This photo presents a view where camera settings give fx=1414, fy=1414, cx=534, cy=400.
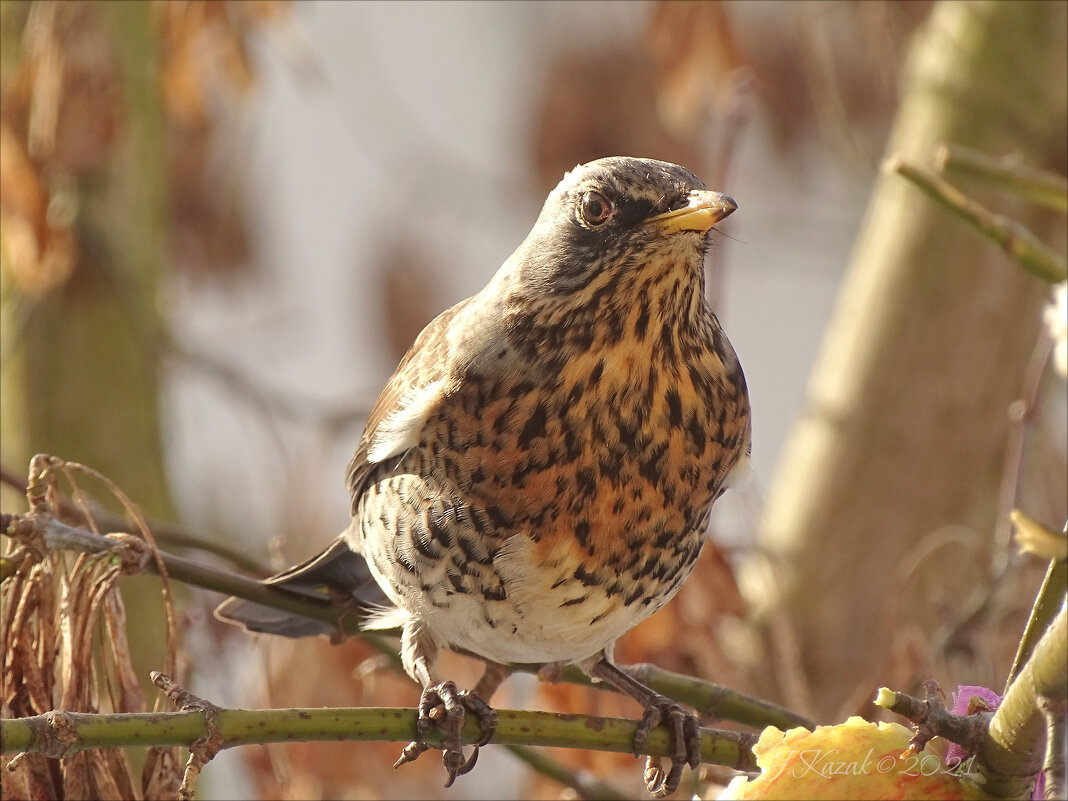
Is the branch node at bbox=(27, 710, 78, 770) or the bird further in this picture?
the bird

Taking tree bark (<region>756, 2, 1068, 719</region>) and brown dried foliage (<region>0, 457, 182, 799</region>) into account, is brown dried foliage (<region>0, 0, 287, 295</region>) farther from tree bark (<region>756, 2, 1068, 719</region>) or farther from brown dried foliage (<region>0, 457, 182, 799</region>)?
tree bark (<region>756, 2, 1068, 719</region>)

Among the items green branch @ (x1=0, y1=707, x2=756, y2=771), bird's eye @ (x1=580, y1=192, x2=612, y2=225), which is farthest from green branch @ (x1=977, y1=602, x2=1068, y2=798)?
bird's eye @ (x1=580, y1=192, x2=612, y2=225)

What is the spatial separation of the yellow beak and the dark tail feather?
654mm

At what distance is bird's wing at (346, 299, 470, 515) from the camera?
1.82 m

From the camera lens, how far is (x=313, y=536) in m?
3.09

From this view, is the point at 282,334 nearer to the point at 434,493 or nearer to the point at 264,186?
the point at 264,186

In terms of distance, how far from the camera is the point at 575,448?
1.74 metres

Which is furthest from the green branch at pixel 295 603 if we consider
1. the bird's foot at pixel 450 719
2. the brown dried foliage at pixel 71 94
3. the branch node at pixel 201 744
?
the brown dried foliage at pixel 71 94

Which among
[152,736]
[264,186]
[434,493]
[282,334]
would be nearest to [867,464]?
[434,493]

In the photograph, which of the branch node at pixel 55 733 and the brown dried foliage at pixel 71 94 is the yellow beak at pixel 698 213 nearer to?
the branch node at pixel 55 733

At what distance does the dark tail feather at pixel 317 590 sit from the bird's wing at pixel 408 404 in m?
0.08

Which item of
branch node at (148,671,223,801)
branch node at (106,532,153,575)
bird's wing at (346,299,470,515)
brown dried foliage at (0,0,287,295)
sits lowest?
branch node at (148,671,223,801)

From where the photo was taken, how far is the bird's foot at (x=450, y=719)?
4.93 feet

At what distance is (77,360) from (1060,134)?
198cm
